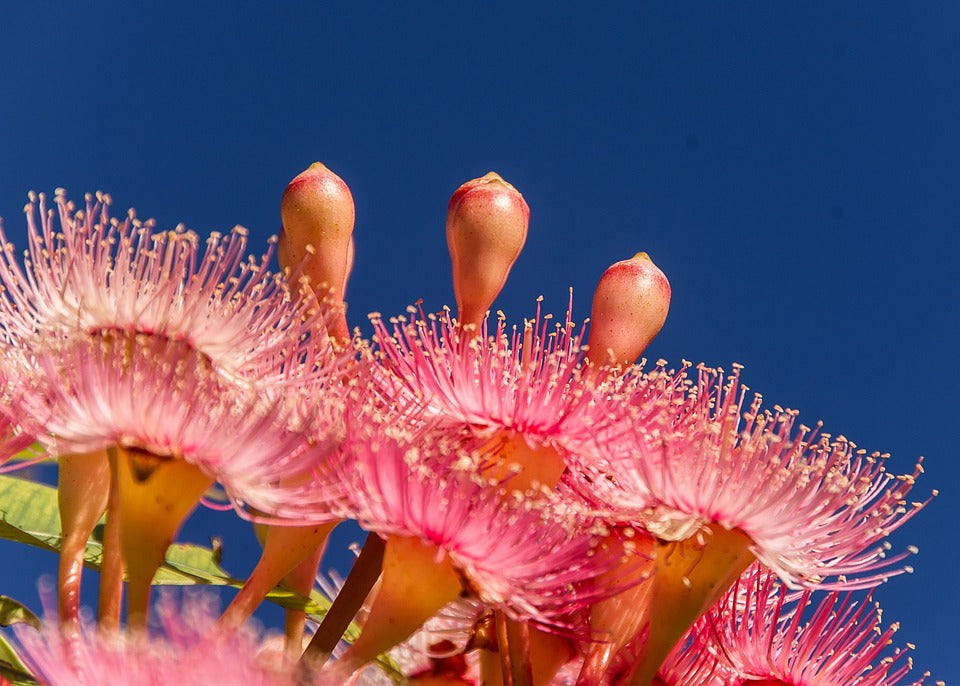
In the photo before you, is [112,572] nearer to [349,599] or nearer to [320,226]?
[349,599]

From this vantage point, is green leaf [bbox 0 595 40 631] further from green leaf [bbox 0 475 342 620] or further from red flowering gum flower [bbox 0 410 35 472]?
red flowering gum flower [bbox 0 410 35 472]

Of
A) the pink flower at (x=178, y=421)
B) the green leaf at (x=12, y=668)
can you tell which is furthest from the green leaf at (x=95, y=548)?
the pink flower at (x=178, y=421)

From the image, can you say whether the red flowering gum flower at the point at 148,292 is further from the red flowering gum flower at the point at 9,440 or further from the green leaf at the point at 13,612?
the green leaf at the point at 13,612

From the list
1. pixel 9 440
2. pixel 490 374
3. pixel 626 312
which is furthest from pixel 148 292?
pixel 626 312

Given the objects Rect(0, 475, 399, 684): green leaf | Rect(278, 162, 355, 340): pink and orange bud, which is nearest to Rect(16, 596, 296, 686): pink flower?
Rect(0, 475, 399, 684): green leaf

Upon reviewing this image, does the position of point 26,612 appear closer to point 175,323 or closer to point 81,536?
point 81,536

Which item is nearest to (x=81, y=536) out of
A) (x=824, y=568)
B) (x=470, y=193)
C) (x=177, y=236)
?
(x=177, y=236)
